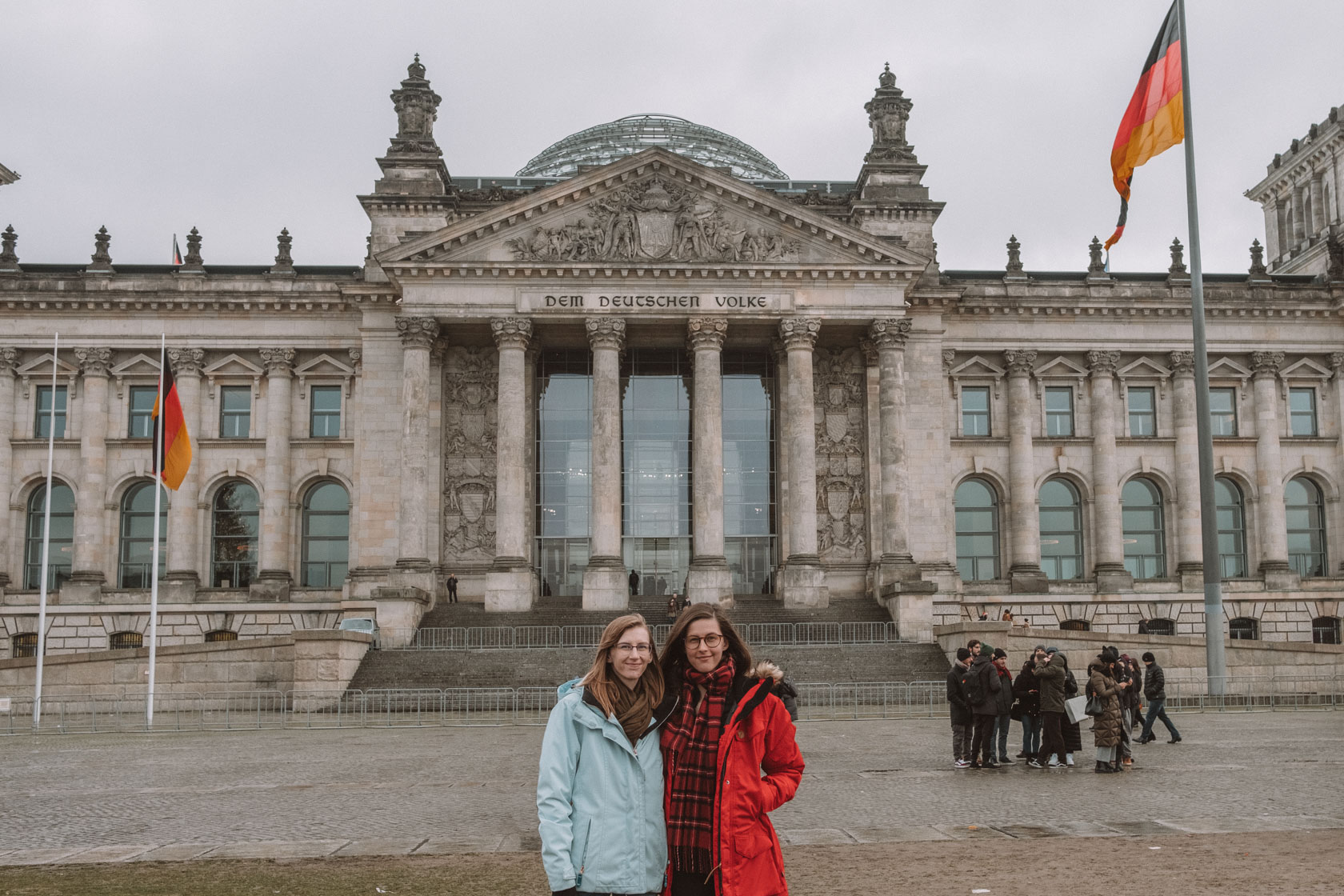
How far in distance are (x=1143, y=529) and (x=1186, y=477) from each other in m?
2.94

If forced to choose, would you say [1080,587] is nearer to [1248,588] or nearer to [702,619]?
[1248,588]

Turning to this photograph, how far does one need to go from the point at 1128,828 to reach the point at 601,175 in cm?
4110

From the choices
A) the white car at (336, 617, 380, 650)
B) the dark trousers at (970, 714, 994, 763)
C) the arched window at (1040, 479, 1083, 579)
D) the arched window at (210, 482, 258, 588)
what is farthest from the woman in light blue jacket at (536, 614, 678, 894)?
the arched window at (1040, 479, 1083, 579)

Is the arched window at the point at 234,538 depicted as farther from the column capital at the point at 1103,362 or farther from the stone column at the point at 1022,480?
the column capital at the point at 1103,362

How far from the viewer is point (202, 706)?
127ft

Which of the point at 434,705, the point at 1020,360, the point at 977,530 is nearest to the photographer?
Result: the point at 434,705

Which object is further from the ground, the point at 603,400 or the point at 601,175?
the point at 601,175

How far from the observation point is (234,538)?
56125 millimetres

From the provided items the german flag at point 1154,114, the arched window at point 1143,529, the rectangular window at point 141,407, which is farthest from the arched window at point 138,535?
the arched window at point 1143,529

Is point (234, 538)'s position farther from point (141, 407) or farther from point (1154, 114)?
point (1154, 114)

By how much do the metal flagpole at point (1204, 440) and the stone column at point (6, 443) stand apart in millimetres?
46625

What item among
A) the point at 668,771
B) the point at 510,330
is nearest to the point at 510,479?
the point at 510,330

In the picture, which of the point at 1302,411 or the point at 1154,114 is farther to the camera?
the point at 1302,411

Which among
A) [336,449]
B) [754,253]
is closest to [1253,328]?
[754,253]
